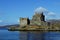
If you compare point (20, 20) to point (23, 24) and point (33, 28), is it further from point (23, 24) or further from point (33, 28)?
point (33, 28)

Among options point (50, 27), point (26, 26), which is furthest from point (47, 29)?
point (26, 26)

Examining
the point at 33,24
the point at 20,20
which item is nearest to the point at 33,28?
the point at 33,24

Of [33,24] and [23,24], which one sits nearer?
[23,24]

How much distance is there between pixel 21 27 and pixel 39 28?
51.1 feet

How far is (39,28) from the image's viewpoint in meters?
184

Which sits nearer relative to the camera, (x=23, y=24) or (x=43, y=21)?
(x=23, y=24)

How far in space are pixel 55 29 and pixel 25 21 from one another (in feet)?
100.0

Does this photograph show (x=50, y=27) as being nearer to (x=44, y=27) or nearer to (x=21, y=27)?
(x=44, y=27)

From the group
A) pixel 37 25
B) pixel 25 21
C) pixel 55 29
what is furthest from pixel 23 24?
pixel 55 29

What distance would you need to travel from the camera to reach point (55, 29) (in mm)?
188375

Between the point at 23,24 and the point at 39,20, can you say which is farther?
the point at 39,20

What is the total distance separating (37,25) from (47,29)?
29.9 feet

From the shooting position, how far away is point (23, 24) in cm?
17412

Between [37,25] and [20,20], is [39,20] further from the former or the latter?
[20,20]
